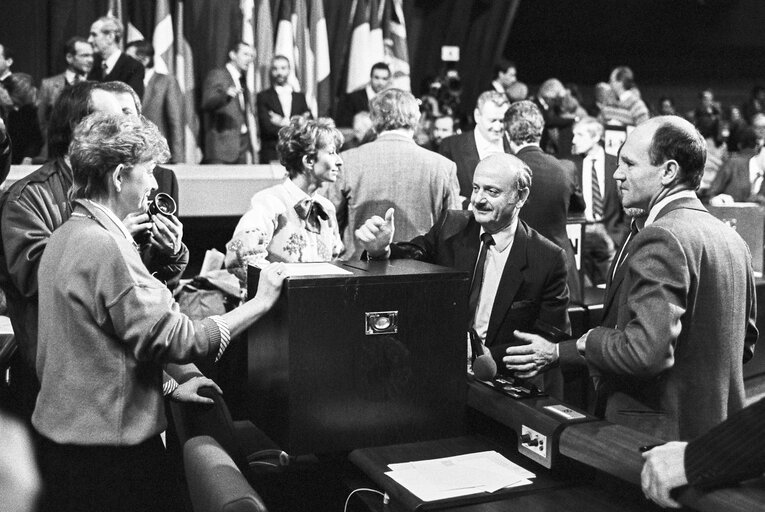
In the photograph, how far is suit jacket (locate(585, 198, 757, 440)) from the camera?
1861 mm

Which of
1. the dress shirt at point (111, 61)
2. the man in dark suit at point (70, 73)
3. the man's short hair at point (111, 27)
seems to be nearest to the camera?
the man's short hair at point (111, 27)

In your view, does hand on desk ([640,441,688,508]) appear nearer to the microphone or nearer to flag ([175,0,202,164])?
the microphone

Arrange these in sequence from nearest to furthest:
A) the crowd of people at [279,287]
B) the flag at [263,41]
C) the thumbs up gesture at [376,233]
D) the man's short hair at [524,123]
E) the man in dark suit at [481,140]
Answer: the crowd of people at [279,287] → the thumbs up gesture at [376,233] → the man's short hair at [524,123] → the man in dark suit at [481,140] → the flag at [263,41]

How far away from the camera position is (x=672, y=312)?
1842 millimetres

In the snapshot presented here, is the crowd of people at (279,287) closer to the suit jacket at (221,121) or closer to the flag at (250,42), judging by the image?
the suit jacket at (221,121)

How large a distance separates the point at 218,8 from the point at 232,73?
123cm

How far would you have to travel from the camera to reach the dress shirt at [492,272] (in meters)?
2.57

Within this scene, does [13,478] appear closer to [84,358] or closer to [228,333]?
[84,358]

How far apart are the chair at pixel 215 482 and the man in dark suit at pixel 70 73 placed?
173 inches

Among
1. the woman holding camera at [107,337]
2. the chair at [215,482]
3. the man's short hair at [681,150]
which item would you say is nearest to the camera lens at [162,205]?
the woman holding camera at [107,337]

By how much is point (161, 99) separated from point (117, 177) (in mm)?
4525

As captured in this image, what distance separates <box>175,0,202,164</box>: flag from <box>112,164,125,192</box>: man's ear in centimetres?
533

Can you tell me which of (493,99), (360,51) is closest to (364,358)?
(493,99)

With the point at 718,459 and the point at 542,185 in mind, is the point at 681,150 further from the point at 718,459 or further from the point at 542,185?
the point at 542,185
